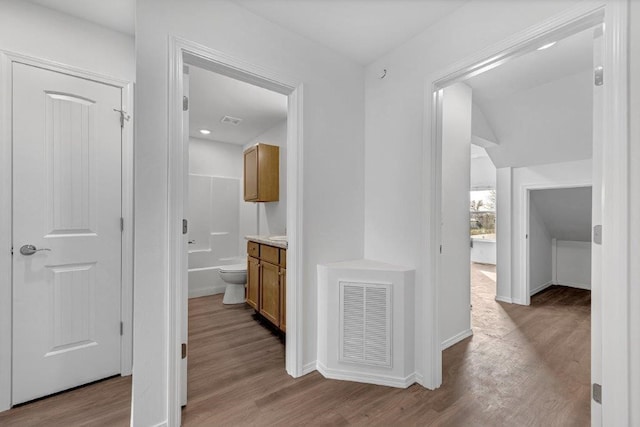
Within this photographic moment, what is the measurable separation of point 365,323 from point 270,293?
3.90 ft

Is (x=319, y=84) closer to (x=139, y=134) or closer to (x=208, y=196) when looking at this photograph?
(x=139, y=134)

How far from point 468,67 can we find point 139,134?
2011mm

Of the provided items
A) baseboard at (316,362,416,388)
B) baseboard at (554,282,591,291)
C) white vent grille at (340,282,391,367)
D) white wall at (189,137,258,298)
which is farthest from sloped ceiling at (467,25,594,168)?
white wall at (189,137,258,298)

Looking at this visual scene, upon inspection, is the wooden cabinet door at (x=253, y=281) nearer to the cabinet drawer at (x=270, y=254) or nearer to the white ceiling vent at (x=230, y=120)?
the cabinet drawer at (x=270, y=254)

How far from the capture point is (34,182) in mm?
1776

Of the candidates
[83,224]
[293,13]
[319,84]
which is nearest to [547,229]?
[319,84]

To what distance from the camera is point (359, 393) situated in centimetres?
191

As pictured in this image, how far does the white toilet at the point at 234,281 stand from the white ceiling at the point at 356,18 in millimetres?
2866

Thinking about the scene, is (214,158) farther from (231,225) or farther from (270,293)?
(270,293)

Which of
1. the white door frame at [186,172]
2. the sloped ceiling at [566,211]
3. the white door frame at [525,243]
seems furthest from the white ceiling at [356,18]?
the sloped ceiling at [566,211]

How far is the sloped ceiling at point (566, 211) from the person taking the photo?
12.7ft

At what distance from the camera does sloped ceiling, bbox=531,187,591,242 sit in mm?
3863

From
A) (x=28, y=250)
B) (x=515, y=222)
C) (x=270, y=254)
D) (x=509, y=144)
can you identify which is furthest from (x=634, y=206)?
(x=28, y=250)

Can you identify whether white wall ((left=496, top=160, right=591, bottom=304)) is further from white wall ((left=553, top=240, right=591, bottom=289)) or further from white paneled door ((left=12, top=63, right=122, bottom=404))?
white paneled door ((left=12, top=63, right=122, bottom=404))
